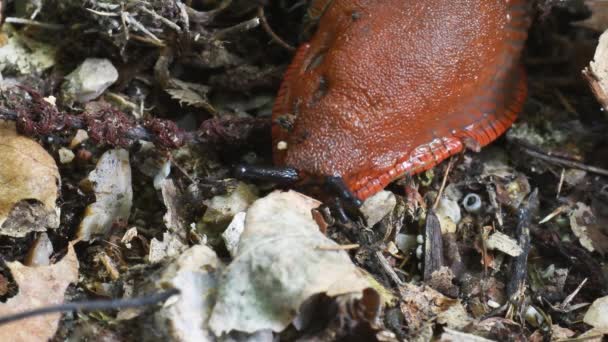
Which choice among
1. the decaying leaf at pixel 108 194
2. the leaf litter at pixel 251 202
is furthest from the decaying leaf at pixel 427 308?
the decaying leaf at pixel 108 194

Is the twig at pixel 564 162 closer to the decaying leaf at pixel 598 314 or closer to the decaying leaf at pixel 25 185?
the decaying leaf at pixel 598 314

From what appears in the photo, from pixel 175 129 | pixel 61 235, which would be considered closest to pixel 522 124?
pixel 175 129

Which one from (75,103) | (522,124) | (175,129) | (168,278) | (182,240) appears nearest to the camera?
(168,278)

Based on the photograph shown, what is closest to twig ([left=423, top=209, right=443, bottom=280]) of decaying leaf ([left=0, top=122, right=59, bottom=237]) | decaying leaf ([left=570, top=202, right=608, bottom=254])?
decaying leaf ([left=570, top=202, right=608, bottom=254])

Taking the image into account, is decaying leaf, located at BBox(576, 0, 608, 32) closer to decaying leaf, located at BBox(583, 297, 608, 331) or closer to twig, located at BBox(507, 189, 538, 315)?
twig, located at BBox(507, 189, 538, 315)

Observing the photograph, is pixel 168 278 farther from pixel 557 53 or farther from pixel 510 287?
pixel 557 53

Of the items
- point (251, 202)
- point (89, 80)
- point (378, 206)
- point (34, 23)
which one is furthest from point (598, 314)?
point (34, 23)
